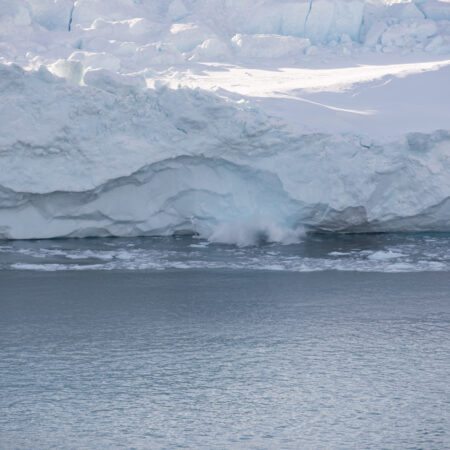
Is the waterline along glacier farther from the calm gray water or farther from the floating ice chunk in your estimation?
the floating ice chunk

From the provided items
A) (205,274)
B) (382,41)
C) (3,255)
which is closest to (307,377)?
(205,274)

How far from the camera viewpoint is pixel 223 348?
203 inches

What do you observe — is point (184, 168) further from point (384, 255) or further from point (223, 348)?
point (223, 348)

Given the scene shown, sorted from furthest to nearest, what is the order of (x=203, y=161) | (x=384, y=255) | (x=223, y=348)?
(x=203, y=161)
(x=384, y=255)
(x=223, y=348)

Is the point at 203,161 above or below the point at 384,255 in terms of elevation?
above

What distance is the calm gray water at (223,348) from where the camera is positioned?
3979 mm

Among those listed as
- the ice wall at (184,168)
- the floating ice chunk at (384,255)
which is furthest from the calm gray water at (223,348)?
the ice wall at (184,168)

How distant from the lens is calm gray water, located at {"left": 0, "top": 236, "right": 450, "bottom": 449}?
398 centimetres

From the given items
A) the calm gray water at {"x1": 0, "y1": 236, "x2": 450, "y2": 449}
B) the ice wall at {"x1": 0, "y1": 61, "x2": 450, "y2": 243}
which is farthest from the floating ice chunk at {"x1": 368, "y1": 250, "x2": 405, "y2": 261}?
the ice wall at {"x1": 0, "y1": 61, "x2": 450, "y2": 243}

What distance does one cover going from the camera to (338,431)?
3.96 meters

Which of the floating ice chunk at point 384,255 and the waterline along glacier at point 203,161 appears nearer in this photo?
the floating ice chunk at point 384,255

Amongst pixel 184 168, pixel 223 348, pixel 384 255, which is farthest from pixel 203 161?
pixel 223 348

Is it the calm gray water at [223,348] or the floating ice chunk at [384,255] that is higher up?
the floating ice chunk at [384,255]

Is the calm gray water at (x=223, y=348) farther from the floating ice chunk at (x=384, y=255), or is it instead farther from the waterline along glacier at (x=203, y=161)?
the waterline along glacier at (x=203, y=161)
